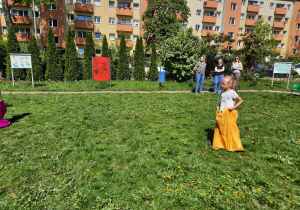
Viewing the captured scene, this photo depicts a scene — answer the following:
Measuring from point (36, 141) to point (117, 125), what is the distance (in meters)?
2.23

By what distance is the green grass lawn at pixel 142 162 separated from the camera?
3070 mm

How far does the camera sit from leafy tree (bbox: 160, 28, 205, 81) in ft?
51.5

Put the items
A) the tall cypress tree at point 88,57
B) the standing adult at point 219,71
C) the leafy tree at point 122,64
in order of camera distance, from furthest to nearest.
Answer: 1. the leafy tree at point 122,64
2. the tall cypress tree at point 88,57
3. the standing adult at point 219,71

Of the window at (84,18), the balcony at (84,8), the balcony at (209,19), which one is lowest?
the window at (84,18)

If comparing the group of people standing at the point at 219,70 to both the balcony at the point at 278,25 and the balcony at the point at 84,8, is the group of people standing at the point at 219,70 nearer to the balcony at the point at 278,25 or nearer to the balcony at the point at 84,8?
the balcony at the point at 84,8

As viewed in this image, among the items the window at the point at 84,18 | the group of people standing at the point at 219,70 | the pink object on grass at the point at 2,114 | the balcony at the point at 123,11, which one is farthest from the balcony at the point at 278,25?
the pink object on grass at the point at 2,114

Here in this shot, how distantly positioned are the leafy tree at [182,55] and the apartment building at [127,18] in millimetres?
21743

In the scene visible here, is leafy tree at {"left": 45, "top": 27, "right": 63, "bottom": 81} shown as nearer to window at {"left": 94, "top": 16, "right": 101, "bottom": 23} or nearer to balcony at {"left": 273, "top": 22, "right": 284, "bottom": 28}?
window at {"left": 94, "top": 16, "right": 101, "bottom": 23}

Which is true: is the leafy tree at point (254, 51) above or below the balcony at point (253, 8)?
below

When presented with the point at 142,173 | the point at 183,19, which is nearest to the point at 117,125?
the point at 142,173

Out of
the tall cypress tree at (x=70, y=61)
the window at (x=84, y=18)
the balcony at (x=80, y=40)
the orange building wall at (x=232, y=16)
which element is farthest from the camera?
the orange building wall at (x=232, y=16)

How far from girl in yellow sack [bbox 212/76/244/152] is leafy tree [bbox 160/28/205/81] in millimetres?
11262

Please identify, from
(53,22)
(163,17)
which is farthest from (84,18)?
(163,17)

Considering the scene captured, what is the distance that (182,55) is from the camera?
51.4ft
